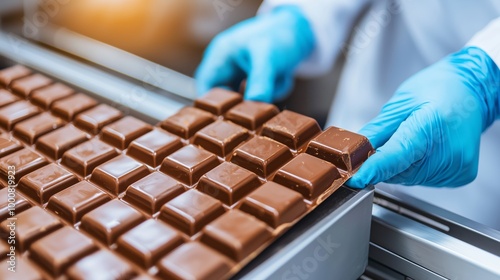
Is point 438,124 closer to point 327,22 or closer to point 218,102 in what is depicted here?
point 218,102

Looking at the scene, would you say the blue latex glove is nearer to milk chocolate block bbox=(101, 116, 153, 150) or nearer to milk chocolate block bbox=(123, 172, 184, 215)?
milk chocolate block bbox=(123, 172, 184, 215)

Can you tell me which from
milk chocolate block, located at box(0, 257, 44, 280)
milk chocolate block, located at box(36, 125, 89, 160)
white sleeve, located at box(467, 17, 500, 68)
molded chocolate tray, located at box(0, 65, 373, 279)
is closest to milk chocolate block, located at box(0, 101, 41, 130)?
molded chocolate tray, located at box(0, 65, 373, 279)

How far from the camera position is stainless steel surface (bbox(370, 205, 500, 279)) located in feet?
2.89

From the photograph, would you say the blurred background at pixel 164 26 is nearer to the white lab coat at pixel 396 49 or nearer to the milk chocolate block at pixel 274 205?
the white lab coat at pixel 396 49

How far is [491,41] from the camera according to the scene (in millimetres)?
1157

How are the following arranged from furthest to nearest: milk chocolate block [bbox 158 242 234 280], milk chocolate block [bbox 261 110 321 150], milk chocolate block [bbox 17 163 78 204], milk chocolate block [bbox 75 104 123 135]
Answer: milk chocolate block [bbox 75 104 123 135] < milk chocolate block [bbox 261 110 321 150] < milk chocolate block [bbox 17 163 78 204] < milk chocolate block [bbox 158 242 234 280]

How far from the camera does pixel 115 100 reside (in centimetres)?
138

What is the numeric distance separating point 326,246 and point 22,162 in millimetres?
583

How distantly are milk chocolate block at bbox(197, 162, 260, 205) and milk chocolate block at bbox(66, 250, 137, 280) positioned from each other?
7.8 inches

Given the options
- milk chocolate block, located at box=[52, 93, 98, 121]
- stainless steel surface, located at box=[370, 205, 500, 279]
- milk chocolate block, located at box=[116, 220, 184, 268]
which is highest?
milk chocolate block, located at box=[52, 93, 98, 121]

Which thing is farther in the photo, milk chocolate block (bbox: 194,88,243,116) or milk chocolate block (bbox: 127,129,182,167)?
milk chocolate block (bbox: 194,88,243,116)

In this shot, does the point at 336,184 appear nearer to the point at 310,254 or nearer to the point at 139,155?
the point at 310,254

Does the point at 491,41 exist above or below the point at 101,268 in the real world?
above

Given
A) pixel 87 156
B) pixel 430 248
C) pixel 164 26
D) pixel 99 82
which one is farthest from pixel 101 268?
pixel 164 26
